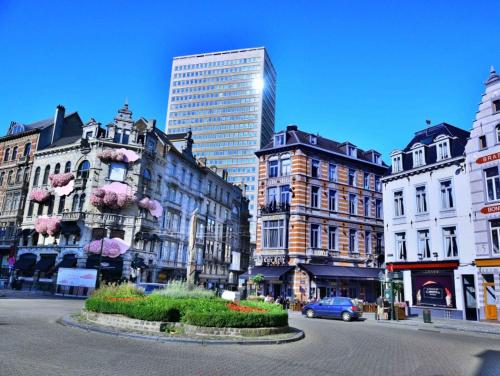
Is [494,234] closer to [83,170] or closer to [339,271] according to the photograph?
[339,271]

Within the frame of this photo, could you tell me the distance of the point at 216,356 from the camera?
9883 mm

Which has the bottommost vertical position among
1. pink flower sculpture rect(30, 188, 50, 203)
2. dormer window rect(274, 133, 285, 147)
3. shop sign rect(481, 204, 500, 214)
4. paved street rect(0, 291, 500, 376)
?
paved street rect(0, 291, 500, 376)

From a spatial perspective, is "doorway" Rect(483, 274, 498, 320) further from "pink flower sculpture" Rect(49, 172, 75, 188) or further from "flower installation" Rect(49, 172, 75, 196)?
"pink flower sculpture" Rect(49, 172, 75, 188)

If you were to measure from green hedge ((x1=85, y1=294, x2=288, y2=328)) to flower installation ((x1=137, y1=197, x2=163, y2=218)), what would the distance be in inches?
972

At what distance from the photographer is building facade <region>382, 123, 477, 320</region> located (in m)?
25.7

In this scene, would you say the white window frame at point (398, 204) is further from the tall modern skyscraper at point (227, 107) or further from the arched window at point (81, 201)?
the tall modern skyscraper at point (227, 107)

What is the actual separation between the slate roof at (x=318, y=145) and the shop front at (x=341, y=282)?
433 inches

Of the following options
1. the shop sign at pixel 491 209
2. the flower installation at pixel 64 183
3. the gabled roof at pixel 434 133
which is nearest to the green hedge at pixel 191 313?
the shop sign at pixel 491 209

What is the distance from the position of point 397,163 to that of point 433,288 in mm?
10193

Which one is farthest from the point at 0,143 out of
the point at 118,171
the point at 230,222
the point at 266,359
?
the point at 266,359

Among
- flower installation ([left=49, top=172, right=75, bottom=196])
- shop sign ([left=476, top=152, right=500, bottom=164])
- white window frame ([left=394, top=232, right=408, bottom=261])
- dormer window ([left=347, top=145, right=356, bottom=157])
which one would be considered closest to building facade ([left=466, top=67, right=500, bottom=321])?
shop sign ([left=476, top=152, right=500, bottom=164])

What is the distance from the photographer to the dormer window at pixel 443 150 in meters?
28.0

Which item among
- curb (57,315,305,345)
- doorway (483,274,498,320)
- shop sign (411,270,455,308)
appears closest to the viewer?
curb (57,315,305,345)

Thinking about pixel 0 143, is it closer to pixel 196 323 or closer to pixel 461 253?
pixel 196 323
